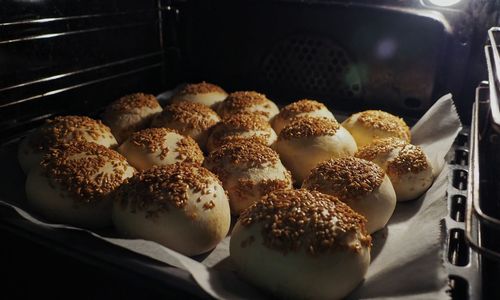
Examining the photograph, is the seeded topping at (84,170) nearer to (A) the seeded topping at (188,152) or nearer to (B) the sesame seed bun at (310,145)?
(A) the seeded topping at (188,152)

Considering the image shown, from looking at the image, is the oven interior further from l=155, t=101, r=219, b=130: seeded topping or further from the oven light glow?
l=155, t=101, r=219, b=130: seeded topping

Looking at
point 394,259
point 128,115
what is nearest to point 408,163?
point 394,259

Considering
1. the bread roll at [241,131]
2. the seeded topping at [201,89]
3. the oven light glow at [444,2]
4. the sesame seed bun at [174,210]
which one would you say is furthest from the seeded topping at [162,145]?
the oven light glow at [444,2]

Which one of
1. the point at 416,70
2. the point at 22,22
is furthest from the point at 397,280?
the point at 22,22

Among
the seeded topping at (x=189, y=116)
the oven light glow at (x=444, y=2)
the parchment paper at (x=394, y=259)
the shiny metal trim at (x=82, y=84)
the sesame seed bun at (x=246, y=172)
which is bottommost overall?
the parchment paper at (x=394, y=259)

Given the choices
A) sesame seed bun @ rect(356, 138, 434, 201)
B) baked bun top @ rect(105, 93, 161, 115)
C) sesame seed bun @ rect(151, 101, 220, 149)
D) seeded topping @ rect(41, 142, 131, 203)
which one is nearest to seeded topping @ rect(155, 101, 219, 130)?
sesame seed bun @ rect(151, 101, 220, 149)

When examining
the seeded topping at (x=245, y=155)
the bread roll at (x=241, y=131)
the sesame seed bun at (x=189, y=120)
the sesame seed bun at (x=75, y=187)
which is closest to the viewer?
the sesame seed bun at (x=75, y=187)

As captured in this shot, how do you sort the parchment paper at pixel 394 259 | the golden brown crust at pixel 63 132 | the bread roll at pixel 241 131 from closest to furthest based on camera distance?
the parchment paper at pixel 394 259
the golden brown crust at pixel 63 132
the bread roll at pixel 241 131
